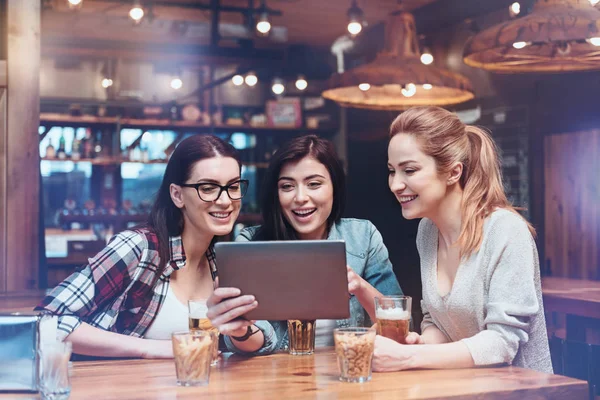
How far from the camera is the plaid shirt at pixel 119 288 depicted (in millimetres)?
2178

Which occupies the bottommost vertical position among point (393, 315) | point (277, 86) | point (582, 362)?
point (582, 362)

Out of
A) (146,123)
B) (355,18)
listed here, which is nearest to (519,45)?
(355,18)

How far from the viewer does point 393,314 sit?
1.94m

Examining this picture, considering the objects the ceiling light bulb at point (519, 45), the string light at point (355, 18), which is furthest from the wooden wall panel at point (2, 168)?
the string light at point (355, 18)

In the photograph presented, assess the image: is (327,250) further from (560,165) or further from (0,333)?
(560,165)

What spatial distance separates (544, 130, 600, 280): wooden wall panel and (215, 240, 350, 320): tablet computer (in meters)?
4.17

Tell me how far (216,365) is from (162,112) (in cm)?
580

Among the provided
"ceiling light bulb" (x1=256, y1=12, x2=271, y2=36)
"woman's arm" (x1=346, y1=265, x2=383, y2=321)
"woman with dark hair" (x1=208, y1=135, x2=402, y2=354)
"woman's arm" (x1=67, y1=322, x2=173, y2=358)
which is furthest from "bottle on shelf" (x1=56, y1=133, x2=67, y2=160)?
"woman's arm" (x1=346, y1=265, x2=383, y2=321)

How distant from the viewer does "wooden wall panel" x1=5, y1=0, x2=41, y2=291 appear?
134 inches

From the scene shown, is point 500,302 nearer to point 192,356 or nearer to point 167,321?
point 192,356

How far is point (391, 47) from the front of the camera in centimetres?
391

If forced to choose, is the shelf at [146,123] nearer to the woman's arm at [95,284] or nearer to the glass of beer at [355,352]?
the woman's arm at [95,284]

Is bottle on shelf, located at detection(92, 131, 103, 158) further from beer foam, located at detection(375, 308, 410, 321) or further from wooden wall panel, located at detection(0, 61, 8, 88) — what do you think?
beer foam, located at detection(375, 308, 410, 321)

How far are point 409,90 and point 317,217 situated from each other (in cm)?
167
